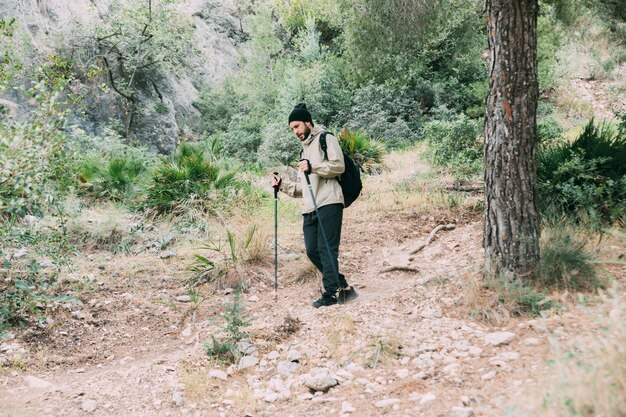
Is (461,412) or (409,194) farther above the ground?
(409,194)

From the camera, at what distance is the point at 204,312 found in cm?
577

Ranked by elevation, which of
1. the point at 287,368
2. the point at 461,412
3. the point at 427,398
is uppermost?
the point at 461,412

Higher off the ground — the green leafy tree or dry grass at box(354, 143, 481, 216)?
the green leafy tree

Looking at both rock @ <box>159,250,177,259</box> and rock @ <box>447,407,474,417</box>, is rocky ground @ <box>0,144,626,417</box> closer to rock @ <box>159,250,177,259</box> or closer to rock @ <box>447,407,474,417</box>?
rock @ <box>447,407,474,417</box>

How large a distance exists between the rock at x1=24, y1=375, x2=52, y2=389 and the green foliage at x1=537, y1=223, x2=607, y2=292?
4169 mm

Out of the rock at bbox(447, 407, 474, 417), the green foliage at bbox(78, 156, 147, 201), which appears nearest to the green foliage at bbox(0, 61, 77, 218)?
the rock at bbox(447, 407, 474, 417)

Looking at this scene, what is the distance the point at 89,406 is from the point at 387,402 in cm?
223

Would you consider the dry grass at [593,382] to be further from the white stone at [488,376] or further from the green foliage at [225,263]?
the green foliage at [225,263]

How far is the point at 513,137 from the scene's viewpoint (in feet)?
14.0

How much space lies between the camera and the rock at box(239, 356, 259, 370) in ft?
13.8

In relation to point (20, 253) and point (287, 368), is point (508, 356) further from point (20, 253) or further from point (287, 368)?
point (20, 253)

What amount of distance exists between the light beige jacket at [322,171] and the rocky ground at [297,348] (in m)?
1.12

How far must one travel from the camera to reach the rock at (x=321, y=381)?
12.0 ft

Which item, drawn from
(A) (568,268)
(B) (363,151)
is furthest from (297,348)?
(B) (363,151)
